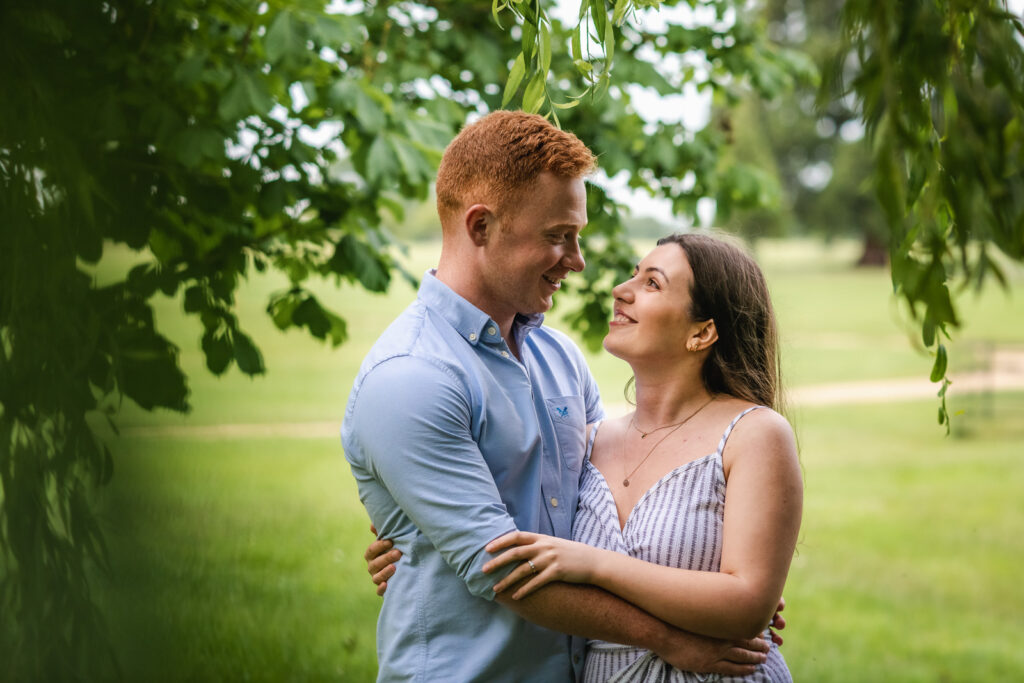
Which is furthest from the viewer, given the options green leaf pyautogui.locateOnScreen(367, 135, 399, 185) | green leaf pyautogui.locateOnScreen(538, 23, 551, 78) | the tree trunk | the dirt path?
the tree trunk

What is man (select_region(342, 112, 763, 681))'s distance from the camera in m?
1.88

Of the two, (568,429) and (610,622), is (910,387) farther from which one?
(610,622)

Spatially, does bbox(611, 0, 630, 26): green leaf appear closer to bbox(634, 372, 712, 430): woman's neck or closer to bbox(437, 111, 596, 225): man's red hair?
bbox(437, 111, 596, 225): man's red hair

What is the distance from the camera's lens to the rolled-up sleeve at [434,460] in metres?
1.87

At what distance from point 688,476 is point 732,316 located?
414 millimetres

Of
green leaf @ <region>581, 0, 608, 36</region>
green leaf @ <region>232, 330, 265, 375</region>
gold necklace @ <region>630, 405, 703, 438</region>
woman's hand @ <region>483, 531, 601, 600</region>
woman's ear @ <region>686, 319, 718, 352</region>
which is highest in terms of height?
green leaf @ <region>581, 0, 608, 36</region>

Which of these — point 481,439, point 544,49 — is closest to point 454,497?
point 481,439

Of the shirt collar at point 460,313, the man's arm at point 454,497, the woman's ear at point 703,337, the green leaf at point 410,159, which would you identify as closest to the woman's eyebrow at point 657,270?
the woman's ear at point 703,337

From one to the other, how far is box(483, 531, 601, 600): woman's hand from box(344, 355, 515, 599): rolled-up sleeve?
3 cm

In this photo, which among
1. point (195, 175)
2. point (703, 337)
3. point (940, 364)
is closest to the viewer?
point (940, 364)

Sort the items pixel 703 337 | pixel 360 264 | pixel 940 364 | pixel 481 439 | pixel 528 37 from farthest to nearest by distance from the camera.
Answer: pixel 360 264
pixel 703 337
pixel 481 439
pixel 528 37
pixel 940 364

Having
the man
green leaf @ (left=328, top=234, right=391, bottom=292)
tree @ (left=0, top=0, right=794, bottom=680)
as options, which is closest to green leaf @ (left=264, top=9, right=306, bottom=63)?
tree @ (left=0, top=0, right=794, bottom=680)

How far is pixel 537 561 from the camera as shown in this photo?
6.06ft

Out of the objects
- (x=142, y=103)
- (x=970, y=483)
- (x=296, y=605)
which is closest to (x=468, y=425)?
(x=142, y=103)
